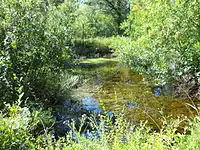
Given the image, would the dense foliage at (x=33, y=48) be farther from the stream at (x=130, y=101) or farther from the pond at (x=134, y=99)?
the pond at (x=134, y=99)

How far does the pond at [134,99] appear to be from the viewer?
312 inches

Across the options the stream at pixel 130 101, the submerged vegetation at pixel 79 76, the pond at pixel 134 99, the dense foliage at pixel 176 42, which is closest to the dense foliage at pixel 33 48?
the submerged vegetation at pixel 79 76

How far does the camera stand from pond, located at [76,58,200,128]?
312 inches

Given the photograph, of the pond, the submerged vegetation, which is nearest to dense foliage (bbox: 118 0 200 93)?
the submerged vegetation

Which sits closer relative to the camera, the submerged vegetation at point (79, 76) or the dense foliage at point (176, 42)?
the submerged vegetation at point (79, 76)

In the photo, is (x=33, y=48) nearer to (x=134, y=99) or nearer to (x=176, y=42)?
(x=134, y=99)

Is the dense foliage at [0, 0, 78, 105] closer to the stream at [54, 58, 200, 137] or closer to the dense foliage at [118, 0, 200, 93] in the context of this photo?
the stream at [54, 58, 200, 137]

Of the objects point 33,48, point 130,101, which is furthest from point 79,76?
point 33,48

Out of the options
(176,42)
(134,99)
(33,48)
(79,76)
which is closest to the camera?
(33,48)

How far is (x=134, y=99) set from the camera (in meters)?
9.89

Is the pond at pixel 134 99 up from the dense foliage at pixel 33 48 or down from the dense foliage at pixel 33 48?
down

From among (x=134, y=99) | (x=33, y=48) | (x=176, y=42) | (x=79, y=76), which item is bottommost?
(x=134, y=99)

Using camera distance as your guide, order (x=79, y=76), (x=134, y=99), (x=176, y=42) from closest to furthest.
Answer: (x=176, y=42) < (x=134, y=99) < (x=79, y=76)

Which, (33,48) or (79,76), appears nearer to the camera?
(33,48)
